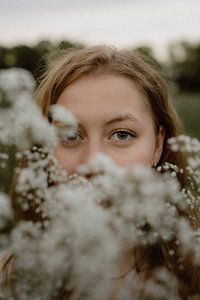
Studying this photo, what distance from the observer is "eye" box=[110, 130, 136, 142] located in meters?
2.39

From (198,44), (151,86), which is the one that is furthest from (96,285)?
(198,44)

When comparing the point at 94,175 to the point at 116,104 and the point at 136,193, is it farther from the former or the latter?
the point at 116,104

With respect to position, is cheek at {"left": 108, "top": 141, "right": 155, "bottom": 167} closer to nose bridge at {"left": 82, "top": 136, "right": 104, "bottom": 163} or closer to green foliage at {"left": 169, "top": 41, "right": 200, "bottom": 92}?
nose bridge at {"left": 82, "top": 136, "right": 104, "bottom": 163}

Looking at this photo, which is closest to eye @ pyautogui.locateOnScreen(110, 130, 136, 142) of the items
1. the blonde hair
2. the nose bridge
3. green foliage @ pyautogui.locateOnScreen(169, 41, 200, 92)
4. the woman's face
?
the woman's face

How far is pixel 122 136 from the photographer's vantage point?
2.47 metres

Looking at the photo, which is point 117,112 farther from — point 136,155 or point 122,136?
point 136,155

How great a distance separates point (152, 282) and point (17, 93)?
0.70 m

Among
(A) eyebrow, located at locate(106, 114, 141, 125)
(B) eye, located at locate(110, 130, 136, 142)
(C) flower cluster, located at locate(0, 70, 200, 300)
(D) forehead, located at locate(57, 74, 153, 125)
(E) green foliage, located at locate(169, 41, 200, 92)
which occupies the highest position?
(E) green foliage, located at locate(169, 41, 200, 92)

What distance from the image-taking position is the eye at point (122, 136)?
2.39 m

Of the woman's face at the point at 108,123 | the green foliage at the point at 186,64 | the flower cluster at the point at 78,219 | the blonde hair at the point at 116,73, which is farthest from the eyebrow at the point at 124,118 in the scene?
the green foliage at the point at 186,64

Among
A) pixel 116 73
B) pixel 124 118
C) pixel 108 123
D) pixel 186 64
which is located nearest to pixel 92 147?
pixel 108 123

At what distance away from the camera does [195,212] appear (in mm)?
2307

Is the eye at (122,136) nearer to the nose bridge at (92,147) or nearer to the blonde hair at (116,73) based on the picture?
the nose bridge at (92,147)

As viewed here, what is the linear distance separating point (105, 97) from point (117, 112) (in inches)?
3.1
